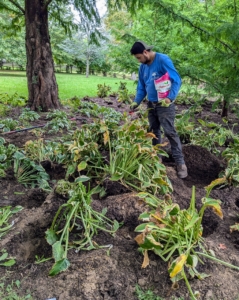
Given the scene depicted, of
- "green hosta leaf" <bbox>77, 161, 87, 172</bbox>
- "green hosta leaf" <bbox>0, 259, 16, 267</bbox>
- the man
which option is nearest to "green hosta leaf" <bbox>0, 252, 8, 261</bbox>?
"green hosta leaf" <bbox>0, 259, 16, 267</bbox>

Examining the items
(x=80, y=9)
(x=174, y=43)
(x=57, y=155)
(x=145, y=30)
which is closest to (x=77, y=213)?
(x=57, y=155)

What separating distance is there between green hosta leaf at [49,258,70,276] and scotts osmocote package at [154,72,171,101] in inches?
82.8

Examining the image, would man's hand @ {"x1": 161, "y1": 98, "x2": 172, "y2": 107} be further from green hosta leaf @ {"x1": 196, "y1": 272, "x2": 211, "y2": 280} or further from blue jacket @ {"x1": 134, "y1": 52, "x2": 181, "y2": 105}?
green hosta leaf @ {"x1": 196, "y1": 272, "x2": 211, "y2": 280}

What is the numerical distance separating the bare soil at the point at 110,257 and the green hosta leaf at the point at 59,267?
85 millimetres

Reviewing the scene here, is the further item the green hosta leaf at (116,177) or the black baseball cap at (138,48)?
the black baseball cap at (138,48)

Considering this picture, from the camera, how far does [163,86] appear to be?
306cm

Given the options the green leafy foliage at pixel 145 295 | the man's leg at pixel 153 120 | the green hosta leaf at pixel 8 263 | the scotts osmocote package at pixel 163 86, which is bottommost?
the green hosta leaf at pixel 8 263

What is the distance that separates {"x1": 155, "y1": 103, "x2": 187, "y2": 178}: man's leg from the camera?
3146 millimetres

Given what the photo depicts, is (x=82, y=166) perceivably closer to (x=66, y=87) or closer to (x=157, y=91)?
(x=157, y=91)

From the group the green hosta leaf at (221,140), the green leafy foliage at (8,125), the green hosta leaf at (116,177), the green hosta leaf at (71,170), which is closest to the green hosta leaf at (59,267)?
the green hosta leaf at (116,177)

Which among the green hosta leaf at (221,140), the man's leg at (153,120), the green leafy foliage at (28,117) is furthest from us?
the green leafy foliage at (28,117)

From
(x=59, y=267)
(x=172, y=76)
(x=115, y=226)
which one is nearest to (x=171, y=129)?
(x=172, y=76)

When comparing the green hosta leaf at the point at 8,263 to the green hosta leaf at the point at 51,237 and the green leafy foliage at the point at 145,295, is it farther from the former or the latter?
the green leafy foliage at the point at 145,295

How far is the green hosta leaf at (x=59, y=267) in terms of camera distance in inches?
61.7
